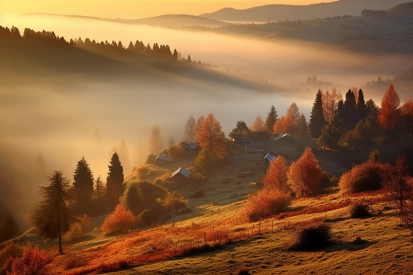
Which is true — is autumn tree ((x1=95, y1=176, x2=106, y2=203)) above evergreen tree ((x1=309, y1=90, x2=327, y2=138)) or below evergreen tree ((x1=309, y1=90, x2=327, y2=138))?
below

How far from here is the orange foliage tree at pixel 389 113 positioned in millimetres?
118625

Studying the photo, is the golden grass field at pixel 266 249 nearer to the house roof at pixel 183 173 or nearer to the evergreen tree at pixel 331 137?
the house roof at pixel 183 173

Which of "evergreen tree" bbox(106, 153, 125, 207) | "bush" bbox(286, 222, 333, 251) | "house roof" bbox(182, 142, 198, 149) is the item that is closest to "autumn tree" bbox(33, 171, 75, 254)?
"evergreen tree" bbox(106, 153, 125, 207)

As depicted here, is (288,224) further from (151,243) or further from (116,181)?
(116,181)

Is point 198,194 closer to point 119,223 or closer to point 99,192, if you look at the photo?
→ point 99,192

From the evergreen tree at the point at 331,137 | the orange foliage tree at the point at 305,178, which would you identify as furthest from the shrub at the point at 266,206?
the evergreen tree at the point at 331,137

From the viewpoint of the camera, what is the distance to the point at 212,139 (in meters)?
120

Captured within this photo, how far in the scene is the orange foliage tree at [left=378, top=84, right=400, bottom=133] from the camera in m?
119

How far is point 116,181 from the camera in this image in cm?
9375

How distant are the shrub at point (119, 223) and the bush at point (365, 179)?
113ft

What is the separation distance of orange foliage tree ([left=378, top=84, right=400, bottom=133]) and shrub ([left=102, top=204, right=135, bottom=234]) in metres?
78.2

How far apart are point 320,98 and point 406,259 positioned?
117116 mm

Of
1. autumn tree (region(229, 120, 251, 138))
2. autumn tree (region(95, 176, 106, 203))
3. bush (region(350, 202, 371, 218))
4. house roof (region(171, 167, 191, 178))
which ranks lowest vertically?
autumn tree (region(95, 176, 106, 203))

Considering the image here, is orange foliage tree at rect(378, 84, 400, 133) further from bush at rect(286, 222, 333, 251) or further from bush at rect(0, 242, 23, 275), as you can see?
bush at rect(0, 242, 23, 275)
